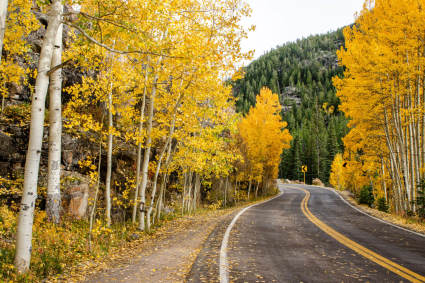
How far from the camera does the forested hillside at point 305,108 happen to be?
74.7m

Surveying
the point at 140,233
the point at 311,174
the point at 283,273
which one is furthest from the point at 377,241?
the point at 311,174

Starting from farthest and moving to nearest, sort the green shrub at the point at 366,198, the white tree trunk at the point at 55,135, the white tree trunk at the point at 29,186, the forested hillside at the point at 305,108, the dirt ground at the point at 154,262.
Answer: the forested hillside at the point at 305,108 → the green shrub at the point at 366,198 → the white tree trunk at the point at 55,135 → the dirt ground at the point at 154,262 → the white tree trunk at the point at 29,186

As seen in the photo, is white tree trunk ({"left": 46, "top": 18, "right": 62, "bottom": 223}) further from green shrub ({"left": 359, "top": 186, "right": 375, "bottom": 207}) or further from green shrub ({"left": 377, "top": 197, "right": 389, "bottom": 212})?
green shrub ({"left": 359, "top": 186, "right": 375, "bottom": 207})

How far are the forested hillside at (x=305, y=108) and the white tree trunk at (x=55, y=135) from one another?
16.4 m

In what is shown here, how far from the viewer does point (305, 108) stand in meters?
144

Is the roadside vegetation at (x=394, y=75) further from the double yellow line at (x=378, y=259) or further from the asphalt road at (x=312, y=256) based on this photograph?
the double yellow line at (x=378, y=259)

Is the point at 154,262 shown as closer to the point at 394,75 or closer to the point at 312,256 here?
the point at 312,256

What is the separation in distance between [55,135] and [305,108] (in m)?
148

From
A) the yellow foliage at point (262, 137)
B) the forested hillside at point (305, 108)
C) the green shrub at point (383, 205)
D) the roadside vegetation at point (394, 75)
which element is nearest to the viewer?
the roadside vegetation at point (394, 75)

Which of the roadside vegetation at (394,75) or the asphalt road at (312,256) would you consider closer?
the asphalt road at (312,256)

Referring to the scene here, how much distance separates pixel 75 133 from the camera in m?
12.5

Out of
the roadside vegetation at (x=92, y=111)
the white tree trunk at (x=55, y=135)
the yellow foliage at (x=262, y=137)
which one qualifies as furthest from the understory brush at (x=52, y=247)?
the yellow foliage at (x=262, y=137)

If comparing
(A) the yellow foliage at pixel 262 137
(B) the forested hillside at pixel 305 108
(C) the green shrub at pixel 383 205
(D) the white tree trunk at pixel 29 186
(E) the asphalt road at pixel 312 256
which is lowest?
(C) the green shrub at pixel 383 205

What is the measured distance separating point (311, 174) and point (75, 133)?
7118 cm
